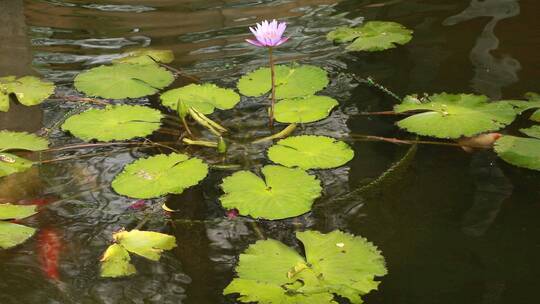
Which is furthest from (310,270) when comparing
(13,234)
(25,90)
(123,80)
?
(25,90)

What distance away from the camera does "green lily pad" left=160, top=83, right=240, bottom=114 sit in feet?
5.10

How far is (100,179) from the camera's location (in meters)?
1.36

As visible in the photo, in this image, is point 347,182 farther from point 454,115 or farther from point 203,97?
point 203,97

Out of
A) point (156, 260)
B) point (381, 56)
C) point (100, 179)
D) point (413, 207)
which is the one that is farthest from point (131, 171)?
point (381, 56)

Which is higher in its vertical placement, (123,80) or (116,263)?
(123,80)

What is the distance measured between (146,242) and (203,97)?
0.55m

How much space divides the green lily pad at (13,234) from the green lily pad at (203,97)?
0.48m

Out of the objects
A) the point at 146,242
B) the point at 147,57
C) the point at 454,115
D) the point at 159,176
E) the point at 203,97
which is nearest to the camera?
the point at 146,242

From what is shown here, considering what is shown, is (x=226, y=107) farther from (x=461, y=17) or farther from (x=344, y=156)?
(x=461, y=17)

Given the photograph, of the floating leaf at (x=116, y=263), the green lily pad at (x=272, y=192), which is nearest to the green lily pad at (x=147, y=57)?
the green lily pad at (x=272, y=192)

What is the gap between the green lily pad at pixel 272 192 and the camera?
3.85 ft

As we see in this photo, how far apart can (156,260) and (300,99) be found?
0.62 meters

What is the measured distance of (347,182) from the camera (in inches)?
51.3

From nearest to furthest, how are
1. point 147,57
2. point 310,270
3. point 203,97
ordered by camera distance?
point 310,270, point 203,97, point 147,57
